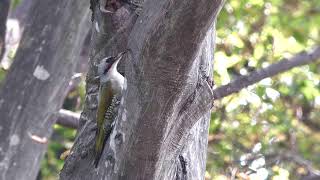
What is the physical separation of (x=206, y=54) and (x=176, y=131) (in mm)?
559

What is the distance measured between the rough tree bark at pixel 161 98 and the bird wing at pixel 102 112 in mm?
82

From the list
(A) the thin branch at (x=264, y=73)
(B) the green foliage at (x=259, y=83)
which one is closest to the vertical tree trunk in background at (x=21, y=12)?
(B) the green foliage at (x=259, y=83)

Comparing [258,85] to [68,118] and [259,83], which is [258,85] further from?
[68,118]

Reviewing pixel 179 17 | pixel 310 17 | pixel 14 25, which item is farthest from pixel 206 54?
pixel 310 17

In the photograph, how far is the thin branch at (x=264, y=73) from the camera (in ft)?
21.3

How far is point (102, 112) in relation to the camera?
432 cm

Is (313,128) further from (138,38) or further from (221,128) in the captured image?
(138,38)

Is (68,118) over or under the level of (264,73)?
over

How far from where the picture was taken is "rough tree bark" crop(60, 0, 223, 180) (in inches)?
120

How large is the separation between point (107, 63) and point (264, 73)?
105 inches

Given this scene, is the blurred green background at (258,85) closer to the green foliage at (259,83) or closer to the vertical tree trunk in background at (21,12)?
the green foliage at (259,83)

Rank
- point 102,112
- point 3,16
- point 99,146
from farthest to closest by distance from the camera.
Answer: point 3,16 < point 102,112 < point 99,146

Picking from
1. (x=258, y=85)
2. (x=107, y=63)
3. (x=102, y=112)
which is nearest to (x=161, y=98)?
(x=102, y=112)

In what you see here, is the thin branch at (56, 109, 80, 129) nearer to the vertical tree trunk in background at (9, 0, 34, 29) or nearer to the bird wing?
the vertical tree trunk in background at (9, 0, 34, 29)
